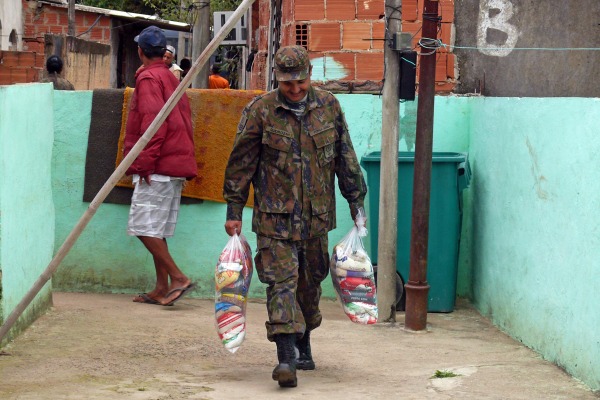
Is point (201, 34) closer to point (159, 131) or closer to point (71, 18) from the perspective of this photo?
point (71, 18)

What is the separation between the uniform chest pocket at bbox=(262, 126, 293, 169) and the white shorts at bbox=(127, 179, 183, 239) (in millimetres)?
2336

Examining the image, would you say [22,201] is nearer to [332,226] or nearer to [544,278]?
[332,226]

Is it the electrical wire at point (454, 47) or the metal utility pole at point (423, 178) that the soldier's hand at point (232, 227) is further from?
the electrical wire at point (454, 47)

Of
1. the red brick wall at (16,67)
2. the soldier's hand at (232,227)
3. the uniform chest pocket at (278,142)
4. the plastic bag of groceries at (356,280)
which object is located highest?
the red brick wall at (16,67)

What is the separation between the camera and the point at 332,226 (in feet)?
21.1

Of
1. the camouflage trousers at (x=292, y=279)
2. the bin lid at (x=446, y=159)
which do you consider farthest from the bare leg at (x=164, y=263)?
the camouflage trousers at (x=292, y=279)

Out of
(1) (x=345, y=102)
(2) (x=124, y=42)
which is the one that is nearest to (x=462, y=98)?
(1) (x=345, y=102)

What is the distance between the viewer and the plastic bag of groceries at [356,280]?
Answer: 640 cm

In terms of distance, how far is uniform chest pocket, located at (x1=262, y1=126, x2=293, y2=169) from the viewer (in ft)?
20.4

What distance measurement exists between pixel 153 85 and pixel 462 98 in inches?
101

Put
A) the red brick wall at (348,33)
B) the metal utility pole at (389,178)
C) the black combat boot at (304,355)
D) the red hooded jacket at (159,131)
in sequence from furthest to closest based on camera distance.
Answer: the red brick wall at (348,33)
the red hooded jacket at (159,131)
the metal utility pole at (389,178)
the black combat boot at (304,355)

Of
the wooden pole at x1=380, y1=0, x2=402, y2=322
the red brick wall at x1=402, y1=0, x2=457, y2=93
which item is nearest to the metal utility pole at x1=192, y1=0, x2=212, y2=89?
the red brick wall at x1=402, y1=0, x2=457, y2=93

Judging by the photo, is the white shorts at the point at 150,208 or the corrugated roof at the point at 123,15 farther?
the corrugated roof at the point at 123,15

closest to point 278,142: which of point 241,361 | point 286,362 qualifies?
point 286,362
